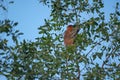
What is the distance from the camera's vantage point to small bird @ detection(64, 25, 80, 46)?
7.10m

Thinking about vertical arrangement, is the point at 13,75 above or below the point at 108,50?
below

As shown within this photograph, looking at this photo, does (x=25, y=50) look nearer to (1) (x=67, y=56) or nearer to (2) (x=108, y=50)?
(1) (x=67, y=56)

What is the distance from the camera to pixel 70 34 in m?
7.30

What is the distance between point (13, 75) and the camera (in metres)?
6.48

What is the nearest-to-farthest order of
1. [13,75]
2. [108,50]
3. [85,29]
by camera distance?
[13,75], [85,29], [108,50]

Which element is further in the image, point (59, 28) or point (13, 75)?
point (59, 28)

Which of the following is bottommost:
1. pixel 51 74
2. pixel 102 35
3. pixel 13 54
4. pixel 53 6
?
pixel 51 74

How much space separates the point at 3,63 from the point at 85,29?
1.96 meters

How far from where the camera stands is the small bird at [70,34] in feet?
23.3

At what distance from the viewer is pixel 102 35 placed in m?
7.54

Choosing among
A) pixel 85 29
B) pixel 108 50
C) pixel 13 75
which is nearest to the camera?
pixel 13 75

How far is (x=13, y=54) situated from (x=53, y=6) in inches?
77.3

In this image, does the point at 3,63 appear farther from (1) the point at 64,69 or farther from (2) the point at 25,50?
(1) the point at 64,69

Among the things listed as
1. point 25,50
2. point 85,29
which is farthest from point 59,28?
point 25,50
